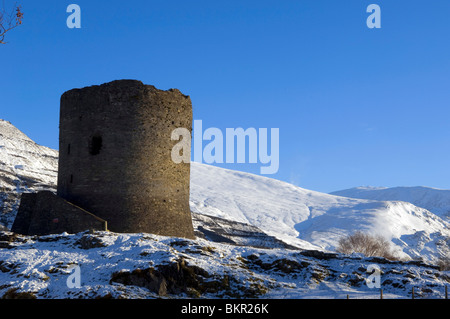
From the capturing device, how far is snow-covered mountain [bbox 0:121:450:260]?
65.4 metres

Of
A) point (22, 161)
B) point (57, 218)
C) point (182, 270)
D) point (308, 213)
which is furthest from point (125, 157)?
point (308, 213)

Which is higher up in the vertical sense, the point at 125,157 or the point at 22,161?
the point at 22,161

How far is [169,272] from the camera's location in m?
18.8

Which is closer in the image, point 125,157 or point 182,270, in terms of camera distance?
point 182,270

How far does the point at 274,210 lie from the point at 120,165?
365ft

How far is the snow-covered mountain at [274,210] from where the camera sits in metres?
65.4

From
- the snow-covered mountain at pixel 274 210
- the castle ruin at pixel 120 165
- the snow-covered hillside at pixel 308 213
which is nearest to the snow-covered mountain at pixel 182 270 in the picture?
the castle ruin at pixel 120 165

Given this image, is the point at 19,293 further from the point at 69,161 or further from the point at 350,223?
the point at 350,223

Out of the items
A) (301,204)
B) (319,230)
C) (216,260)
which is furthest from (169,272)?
(301,204)

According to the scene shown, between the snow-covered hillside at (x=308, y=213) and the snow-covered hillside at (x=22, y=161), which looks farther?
the snow-covered hillside at (x=308, y=213)

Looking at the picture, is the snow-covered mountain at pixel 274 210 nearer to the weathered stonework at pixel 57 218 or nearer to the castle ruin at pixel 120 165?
the castle ruin at pixel 120 165

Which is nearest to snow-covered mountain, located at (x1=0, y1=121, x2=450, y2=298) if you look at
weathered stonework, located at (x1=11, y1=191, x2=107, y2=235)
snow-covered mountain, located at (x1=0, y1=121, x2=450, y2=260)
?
weathered stonework, located at (x1=11, y1=191, x2=107, y2=235)

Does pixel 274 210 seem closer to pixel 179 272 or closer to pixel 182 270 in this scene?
pixel 182 270

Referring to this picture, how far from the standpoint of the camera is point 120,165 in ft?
83.4
